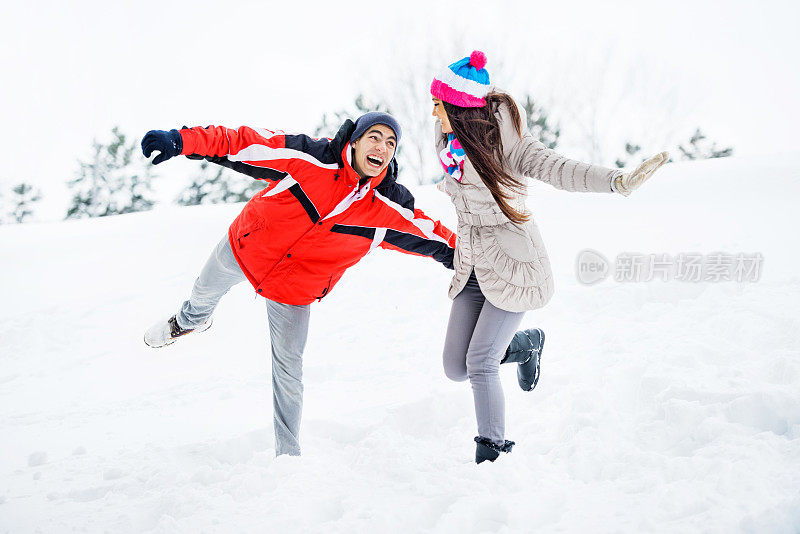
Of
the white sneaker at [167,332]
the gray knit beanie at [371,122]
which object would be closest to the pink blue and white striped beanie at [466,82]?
the gray knit beanie at [371,122]

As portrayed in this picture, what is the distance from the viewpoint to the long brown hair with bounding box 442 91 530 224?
224 cm

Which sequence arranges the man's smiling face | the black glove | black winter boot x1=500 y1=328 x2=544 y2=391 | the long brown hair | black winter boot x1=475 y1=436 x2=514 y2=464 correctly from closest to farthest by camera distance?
the long brown hair
black winter boot x1=475 y1=436 x2=514 y2=464
the black glove
the man's smiling face
black winter boot x1=500 y1=328 x2=544 y2=391

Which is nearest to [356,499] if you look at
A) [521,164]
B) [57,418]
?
[521,164]

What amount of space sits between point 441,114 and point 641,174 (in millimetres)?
881

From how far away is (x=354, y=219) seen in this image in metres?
2.83

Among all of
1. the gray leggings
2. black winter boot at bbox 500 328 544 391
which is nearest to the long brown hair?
the gray leggings

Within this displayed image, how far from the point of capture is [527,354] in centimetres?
293

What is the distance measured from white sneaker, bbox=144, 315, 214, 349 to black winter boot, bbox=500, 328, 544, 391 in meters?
2.03

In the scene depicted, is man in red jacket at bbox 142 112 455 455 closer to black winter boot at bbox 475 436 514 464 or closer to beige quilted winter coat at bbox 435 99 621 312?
beige quilted winter coat at bbox 435 99 621 312

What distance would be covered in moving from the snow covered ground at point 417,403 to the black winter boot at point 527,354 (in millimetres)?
184

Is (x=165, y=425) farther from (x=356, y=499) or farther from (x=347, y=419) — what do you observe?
(x=356, y=499)

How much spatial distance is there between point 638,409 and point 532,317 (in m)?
1.98

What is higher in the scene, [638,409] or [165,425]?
[638,409]

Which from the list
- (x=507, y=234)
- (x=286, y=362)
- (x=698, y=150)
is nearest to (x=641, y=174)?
(x=507, y=234)
